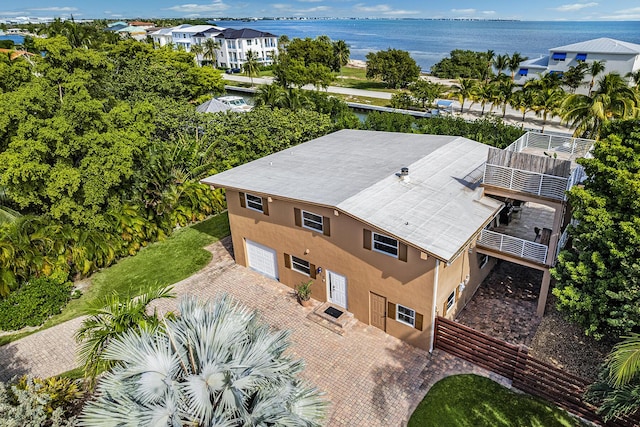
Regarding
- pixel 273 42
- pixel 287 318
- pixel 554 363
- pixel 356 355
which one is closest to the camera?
pixel 554 363

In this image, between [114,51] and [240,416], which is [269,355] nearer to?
[240,416]

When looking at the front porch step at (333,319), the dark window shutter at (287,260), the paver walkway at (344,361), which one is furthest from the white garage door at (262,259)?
the front porch step at (333,319)

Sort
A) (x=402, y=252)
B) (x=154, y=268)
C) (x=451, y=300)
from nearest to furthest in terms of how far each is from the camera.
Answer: (x=402, y=252)
(x=451, y=300)
(x=154, y=268)

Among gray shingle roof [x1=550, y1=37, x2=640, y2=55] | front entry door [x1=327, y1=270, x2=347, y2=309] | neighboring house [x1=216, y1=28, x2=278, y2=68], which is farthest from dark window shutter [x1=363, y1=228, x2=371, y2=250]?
neighboring house [x1=216, y1=28, x2=278, y2=68]

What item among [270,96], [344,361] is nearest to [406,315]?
[344,361]

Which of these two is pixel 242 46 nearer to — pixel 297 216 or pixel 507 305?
pixel 297 216

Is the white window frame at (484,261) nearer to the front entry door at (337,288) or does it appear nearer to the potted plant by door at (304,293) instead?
the front entry door at (337,288)

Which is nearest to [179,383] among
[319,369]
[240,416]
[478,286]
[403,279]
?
[240,416]
